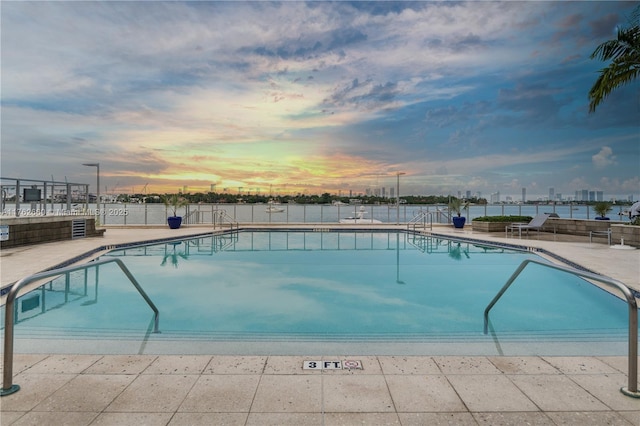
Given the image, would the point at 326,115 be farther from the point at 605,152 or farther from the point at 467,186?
the point at 605,152

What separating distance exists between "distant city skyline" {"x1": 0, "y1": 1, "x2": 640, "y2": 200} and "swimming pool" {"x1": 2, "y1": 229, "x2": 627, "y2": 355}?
637cm

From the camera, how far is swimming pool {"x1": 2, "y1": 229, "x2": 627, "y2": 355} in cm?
375

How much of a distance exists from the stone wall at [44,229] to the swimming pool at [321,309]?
6.83 ft

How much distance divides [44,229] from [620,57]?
16219mm

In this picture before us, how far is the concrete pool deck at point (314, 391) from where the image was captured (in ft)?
7.01

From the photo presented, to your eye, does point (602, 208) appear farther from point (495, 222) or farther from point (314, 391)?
point (314, 391)

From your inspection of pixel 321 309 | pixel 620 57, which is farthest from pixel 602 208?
pixel 321 309

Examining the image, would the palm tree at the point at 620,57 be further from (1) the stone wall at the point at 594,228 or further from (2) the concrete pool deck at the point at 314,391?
(2) the concrete pool deck at the point at 314,391

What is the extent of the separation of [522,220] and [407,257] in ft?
23.6

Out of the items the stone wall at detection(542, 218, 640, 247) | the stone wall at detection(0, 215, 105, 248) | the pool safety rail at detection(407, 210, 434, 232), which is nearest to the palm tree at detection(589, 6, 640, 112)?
the stone wall at detection(542, 218, 640, 247)

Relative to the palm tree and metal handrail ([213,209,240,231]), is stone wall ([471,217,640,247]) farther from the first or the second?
metal handrail ([213,209,240,231])

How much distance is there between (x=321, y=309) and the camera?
5355 millimetres

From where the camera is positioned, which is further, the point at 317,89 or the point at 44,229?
the point at 317,89

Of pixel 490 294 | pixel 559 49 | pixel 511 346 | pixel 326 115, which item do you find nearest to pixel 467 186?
pixel 559 49
